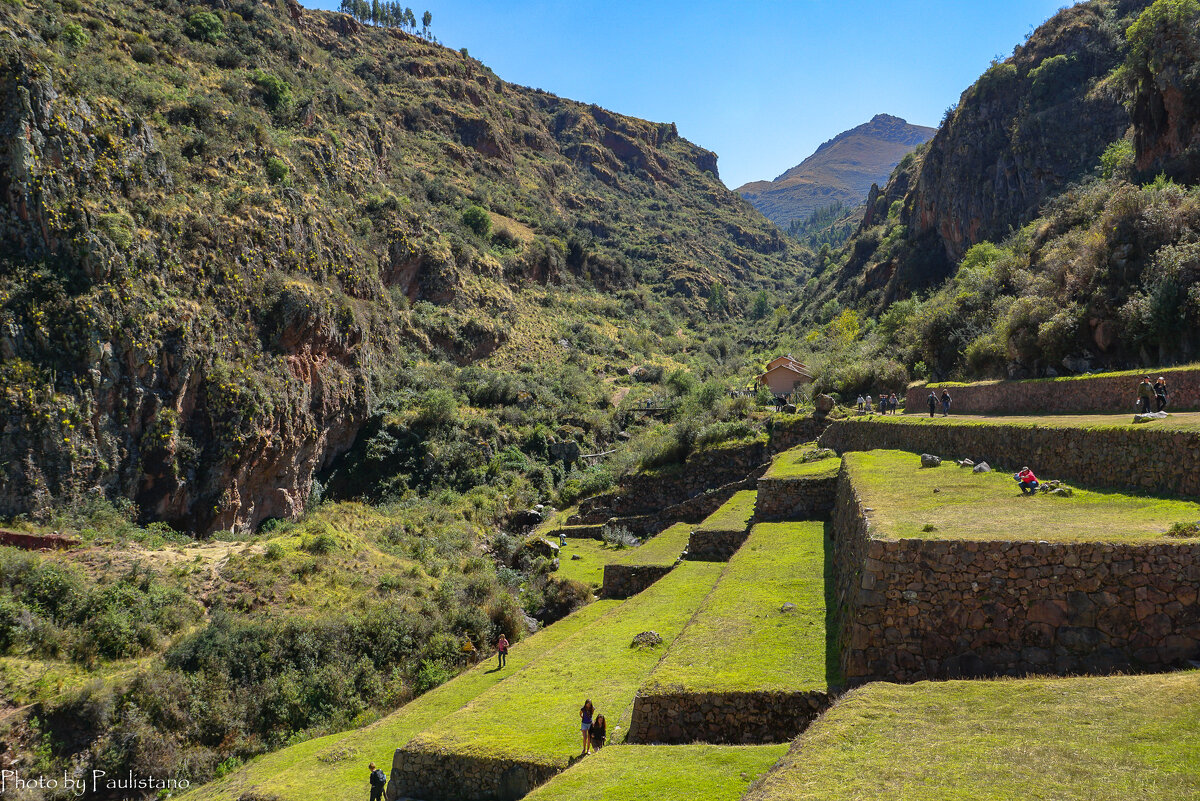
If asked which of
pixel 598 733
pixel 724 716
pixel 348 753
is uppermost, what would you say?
pixel 724 716

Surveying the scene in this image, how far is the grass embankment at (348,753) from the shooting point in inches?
535

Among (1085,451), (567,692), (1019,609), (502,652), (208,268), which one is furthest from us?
(208,268)

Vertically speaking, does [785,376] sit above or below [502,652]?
above

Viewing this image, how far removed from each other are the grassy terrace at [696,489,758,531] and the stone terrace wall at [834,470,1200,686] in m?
12.2

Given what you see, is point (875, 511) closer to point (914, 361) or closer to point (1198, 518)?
point (1198, 518)

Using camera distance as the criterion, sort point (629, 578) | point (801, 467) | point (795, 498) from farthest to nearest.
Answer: point (801, 467) → point (629, 578) → point (795, 498)

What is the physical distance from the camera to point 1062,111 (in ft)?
172

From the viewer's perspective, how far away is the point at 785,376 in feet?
143

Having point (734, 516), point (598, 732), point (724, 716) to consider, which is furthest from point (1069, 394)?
point (598, 732)

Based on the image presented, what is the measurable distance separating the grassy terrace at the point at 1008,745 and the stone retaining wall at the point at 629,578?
13.8m

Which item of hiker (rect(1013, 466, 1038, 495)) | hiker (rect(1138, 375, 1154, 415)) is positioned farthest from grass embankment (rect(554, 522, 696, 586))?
hiker (rect(1138, 375, 1154, 415))

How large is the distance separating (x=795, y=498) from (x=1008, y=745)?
47.3ft

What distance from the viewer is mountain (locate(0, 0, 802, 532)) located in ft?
77.5

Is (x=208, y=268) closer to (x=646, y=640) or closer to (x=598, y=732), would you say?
(x=646, y=640)
